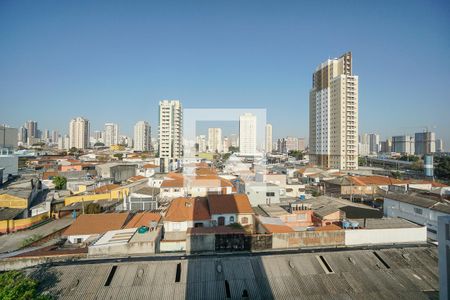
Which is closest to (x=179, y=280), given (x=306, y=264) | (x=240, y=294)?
(x=240, y=294)

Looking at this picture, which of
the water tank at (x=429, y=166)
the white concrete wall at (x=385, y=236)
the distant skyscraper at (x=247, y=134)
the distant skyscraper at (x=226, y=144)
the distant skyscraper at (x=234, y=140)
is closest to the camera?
the white concrete wall at (x=385, y=236)

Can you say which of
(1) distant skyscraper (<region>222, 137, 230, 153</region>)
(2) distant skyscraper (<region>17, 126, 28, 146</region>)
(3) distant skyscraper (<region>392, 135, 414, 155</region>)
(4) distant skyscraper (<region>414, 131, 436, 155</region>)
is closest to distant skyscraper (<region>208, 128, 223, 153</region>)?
(1) distant skyscraper (<region>222, 137, 230, 153</region>)

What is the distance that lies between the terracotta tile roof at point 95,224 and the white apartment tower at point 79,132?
5866 cm

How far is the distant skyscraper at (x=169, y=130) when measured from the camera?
3136 centimetres

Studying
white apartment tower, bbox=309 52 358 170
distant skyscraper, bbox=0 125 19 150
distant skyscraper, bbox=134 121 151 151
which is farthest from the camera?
distant skyscraper, bbox=134 121 151 151

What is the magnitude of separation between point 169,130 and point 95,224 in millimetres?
23805

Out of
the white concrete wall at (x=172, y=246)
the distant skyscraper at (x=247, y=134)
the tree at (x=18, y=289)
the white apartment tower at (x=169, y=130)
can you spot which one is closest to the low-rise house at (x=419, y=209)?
the white concrete wall at (x=172, y=246)

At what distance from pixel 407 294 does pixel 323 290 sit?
1.62 metres

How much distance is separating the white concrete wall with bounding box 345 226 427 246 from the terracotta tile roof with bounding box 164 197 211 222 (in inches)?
182

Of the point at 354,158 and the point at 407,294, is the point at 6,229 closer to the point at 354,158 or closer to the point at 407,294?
the point at 407,294

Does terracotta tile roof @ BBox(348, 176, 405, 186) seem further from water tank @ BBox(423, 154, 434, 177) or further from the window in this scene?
water tank @ BBox(423, 154, 434, 177)

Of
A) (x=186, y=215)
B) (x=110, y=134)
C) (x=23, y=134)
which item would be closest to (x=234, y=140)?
(x=186, y=215)

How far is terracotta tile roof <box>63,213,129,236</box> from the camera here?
8242 mm

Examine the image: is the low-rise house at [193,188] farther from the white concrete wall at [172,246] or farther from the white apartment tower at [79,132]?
the white apartment tower at [79,132]
